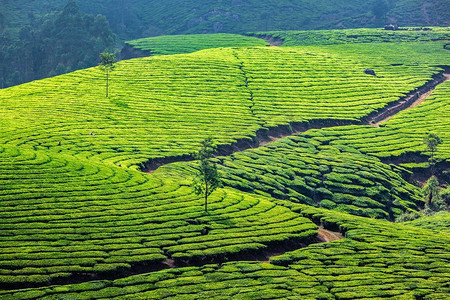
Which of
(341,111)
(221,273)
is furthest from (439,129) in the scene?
(221,273)

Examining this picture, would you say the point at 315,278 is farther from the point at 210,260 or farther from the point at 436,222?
the point at 436,222

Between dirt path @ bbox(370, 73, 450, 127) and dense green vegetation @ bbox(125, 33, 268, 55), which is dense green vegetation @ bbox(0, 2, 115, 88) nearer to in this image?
dense green vegetation @ bbox(125, 33, 268, 55)

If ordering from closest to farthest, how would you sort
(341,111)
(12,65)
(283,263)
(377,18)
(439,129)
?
(283,263) → (439,129) → (341,111) → (12,65) → (377,18)

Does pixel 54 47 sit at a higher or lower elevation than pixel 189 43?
lower

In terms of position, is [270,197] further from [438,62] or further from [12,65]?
[12,65]

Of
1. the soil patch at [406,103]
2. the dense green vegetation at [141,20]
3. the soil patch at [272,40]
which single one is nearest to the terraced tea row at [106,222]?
the soil patch at [406,103]

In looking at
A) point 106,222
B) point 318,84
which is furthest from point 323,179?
point 318,84

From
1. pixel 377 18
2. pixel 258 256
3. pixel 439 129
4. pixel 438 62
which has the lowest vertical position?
pixel 258 256

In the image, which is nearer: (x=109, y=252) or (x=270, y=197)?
(x=109, y=252)
